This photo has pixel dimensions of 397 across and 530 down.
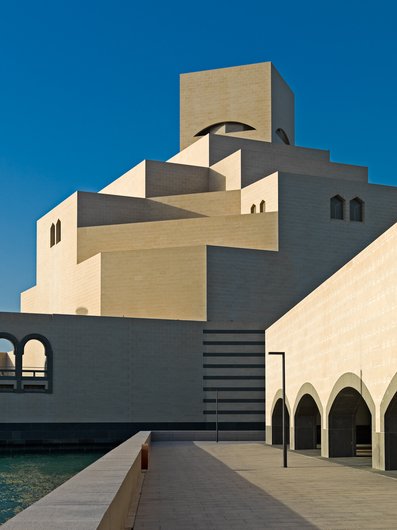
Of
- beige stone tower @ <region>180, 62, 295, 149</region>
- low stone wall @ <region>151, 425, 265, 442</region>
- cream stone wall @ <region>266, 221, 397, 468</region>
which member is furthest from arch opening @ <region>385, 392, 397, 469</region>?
beige stone tower @ <region>180, 62, 295, 149</region>

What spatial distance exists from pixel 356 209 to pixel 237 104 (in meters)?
12.7

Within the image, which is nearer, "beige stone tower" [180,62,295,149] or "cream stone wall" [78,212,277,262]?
"cream stone wall" [78,212,277,262]

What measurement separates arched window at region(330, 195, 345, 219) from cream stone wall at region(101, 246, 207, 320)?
7950 millimetres

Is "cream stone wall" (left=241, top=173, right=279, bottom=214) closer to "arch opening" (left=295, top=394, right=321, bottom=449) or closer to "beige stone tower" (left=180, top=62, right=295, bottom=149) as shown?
"beige stone tower" (left=180, top=62, right=295, bottom=149)

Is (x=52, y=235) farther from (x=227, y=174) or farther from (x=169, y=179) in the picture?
(x=227, y=174)

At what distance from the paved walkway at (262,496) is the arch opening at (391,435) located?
0.65 metres

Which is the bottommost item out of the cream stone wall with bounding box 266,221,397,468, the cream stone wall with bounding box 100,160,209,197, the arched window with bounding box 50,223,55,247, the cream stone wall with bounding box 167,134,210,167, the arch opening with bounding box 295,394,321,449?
the arch opening with bounding box 295,394,321,449

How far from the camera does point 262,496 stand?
48.2 ft

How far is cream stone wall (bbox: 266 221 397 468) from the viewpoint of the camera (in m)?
18.2

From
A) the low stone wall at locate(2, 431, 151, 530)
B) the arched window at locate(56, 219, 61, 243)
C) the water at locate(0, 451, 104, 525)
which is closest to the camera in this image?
the low stone wall at locate(2, 431, 151, 530)

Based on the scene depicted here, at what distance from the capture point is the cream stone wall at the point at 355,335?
59.8 feet

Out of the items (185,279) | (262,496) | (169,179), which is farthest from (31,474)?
(169,179)

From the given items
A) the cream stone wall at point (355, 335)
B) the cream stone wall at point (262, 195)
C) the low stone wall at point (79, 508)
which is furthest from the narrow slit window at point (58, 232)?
the low stone wall at point (79, 508)

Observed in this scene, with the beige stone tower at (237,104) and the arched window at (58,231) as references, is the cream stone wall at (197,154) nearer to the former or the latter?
the beige stone tower at (237,104)
